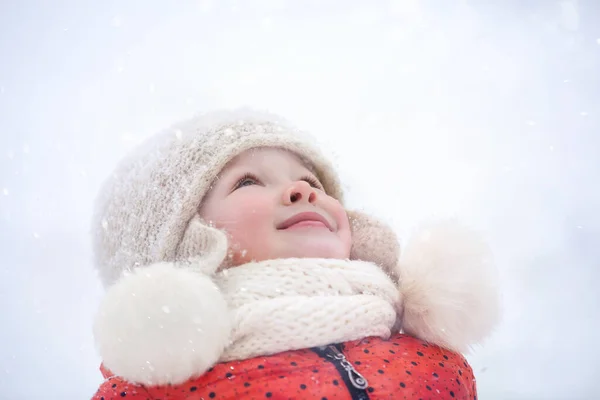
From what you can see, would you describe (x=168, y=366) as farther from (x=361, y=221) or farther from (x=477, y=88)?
(x=477, y=88)

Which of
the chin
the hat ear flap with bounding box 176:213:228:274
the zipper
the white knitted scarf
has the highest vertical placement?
the hat ear flap with bounding box 176:213:228:274

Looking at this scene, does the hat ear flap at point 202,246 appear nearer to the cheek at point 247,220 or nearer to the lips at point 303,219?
the cheek at point 247,220

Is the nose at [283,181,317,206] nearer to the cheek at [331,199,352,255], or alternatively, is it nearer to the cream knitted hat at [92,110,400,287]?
the cheek at [331,199,352,255]

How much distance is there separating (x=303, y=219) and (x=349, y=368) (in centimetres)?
42

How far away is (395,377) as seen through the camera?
2.84 ft

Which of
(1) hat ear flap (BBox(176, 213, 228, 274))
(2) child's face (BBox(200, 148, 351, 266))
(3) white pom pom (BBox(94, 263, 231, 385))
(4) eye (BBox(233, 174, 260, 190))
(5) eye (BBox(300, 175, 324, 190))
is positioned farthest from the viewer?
(5) eye (BBox(300, 175, 324, 190))

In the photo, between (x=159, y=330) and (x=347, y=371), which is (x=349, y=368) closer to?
(x=347, y=371)

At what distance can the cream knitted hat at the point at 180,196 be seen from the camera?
116cm

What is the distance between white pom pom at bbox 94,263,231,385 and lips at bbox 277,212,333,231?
35 centimetres

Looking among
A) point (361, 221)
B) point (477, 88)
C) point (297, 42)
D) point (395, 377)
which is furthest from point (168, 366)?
point (297, 42)

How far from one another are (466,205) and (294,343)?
2805 mm

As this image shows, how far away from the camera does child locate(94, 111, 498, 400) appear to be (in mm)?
773

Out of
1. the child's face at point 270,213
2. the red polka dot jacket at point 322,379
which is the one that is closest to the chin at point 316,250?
the child's face at point 270,213

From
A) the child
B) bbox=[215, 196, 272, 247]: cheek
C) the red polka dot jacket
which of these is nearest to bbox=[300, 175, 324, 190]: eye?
the child
